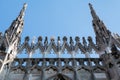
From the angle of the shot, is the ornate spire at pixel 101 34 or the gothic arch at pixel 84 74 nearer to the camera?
the gothic arch at pixel 84 74

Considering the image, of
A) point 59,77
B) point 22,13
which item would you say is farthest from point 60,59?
point 22,13

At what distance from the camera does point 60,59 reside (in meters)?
14.6

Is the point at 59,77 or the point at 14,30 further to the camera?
the point at 14,30

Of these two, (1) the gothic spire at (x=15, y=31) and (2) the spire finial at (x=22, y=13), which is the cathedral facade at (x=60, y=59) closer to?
(1) the gothic spire at (x=15, y=31)

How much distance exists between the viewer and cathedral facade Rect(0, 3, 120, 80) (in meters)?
13.4

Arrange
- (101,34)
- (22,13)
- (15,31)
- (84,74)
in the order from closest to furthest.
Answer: (84,74)
(101,34)
(15,31)
(22,13)

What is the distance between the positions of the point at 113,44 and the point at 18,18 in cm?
712

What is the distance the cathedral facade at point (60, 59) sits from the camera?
1343 centimetres

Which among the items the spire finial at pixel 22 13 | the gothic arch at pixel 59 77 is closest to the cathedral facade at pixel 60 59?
the gothic arch at pixel 59 77

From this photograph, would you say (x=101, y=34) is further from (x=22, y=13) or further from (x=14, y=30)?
(x=22, y=13)

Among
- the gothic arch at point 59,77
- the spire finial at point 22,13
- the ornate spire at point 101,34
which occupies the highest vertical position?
the spire finial at point 22,13

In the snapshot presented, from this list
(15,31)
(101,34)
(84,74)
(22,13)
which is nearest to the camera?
(84,74)

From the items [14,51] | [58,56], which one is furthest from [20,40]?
[58,56]

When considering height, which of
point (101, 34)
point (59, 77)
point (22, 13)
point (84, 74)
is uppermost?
point (22, 13)
